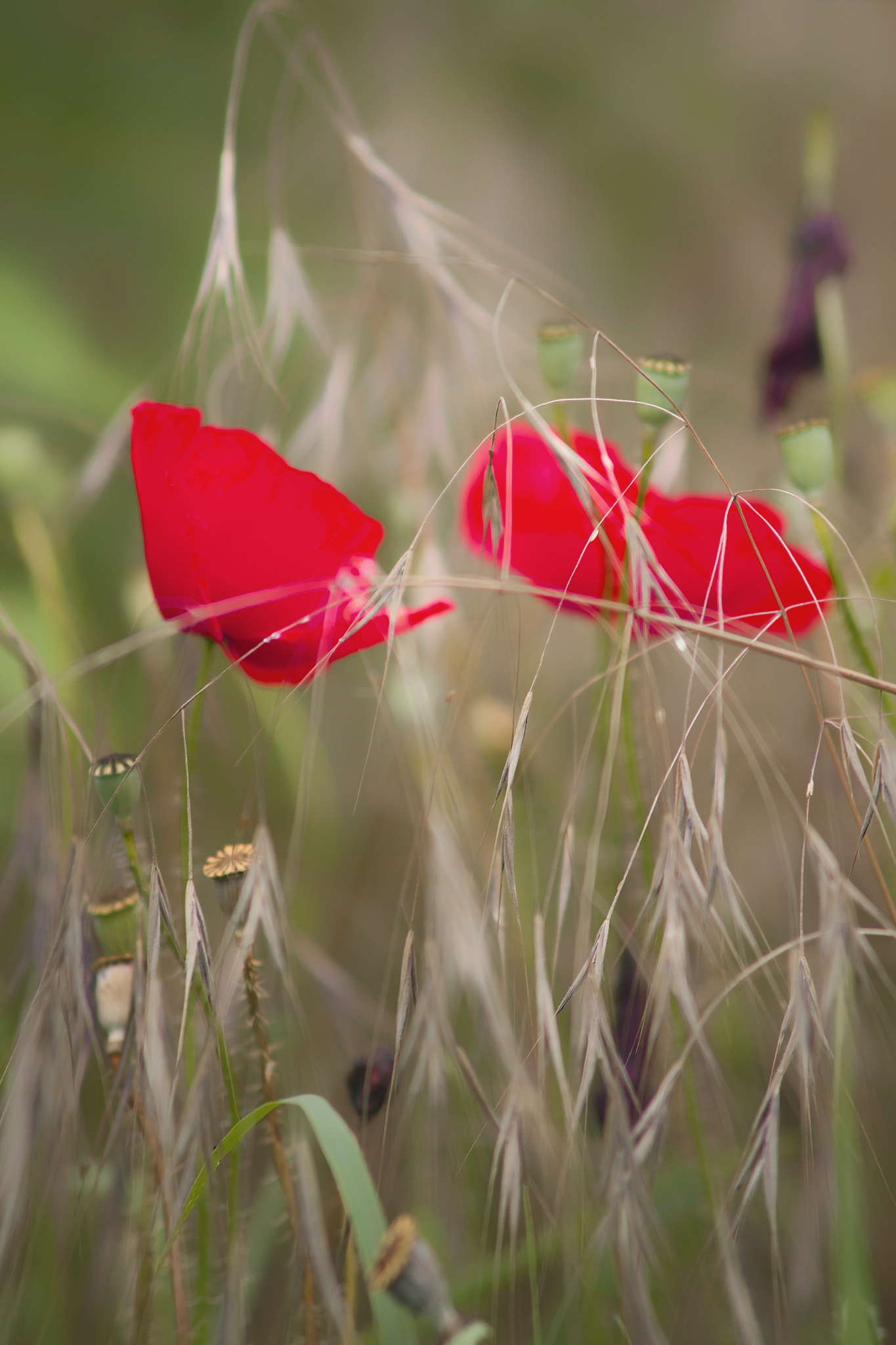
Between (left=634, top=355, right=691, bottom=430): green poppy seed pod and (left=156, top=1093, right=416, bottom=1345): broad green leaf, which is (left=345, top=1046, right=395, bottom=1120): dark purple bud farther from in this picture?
(left=634, top=355, right=691, bottom=430): green poppy seed pod

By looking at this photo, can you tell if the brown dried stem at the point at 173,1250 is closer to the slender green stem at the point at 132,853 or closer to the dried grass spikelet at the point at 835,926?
the slender green stem at the point at 132,853

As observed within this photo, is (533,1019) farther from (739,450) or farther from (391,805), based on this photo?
(739,450)

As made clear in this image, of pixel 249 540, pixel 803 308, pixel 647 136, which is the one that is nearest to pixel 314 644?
pixel 249 540

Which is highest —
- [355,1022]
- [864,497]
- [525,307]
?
[525,307]

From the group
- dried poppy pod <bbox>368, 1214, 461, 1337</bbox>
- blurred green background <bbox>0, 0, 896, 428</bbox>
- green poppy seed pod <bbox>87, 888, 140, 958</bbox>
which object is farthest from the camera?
blurred green background <bbox>0, 0, 896, 428</bbox>

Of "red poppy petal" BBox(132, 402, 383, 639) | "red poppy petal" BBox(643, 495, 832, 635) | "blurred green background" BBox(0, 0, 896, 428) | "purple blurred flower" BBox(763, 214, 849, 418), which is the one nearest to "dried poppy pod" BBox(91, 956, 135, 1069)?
"red poppy petal" BBox(132, 402, 383, 639)

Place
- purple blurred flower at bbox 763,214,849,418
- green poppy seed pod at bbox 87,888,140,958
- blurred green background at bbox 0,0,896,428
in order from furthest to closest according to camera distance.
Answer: blurred green background at bbox 0,0,896,428 < purple blurred flower at bbox 763,214,849,418 < green poppy seed pod at bbox 87,888,140,958

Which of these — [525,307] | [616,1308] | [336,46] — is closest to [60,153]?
[336,46]
